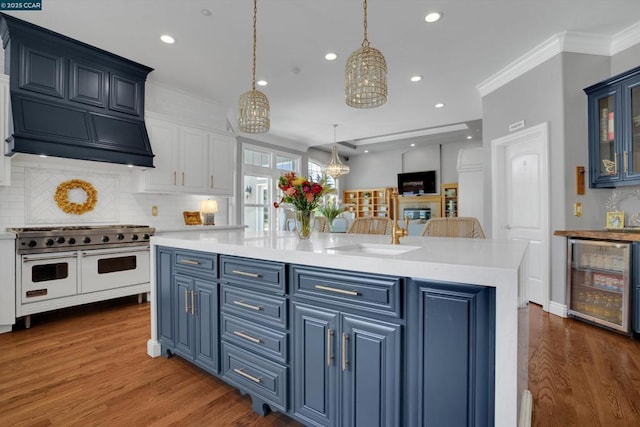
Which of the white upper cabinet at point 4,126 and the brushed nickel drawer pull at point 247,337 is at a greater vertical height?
the white upper cabinet at point 4,126

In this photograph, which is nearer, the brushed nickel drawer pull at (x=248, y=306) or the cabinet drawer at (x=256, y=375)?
the cabinet drawer at (x=256, y=375)

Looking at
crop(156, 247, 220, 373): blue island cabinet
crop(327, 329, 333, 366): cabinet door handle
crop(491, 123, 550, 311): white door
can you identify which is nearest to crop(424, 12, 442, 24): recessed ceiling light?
crop(491, 123, 550, 311): white door

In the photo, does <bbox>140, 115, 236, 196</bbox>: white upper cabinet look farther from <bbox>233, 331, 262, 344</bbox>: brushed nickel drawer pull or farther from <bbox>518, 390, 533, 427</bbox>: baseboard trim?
<bbox>518, 390, 533, 427</bbox>: baseboard trim

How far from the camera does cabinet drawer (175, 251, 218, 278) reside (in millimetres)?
1890

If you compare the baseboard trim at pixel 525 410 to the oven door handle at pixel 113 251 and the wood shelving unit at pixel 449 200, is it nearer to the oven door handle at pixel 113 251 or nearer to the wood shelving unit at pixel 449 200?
the oven door handle at pixel 113 251

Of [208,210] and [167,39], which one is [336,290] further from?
[208,210]

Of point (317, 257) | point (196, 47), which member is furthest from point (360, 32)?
point (317, 257)

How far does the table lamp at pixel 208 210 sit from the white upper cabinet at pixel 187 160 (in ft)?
0.70

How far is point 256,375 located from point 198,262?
0.78m

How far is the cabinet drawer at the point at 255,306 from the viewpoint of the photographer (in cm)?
154

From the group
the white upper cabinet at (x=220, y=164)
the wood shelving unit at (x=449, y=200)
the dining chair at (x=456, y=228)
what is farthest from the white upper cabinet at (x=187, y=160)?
the wood shelving unit at (x=449, y=200)

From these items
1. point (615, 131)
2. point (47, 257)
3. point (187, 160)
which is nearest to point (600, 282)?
point (615, 131)

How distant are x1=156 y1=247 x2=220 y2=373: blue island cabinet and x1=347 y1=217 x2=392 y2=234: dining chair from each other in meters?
1.43

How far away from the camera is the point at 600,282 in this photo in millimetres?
2906
